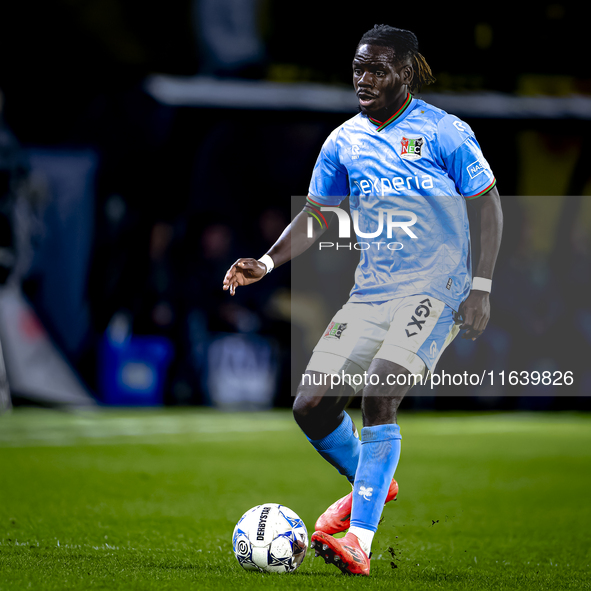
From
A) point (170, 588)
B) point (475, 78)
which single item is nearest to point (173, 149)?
point (475, 78)

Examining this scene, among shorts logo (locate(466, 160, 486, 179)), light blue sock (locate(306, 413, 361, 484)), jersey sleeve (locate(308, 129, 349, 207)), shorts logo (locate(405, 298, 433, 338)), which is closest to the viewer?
shorts logo (locate(405, 298, 433, 338))

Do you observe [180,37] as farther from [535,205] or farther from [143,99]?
[535,205]

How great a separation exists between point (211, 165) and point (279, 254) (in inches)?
406

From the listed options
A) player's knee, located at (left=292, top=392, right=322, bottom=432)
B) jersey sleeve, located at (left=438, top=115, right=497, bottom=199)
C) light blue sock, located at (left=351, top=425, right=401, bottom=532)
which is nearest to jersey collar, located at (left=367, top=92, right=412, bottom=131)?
jersey sleeve, located at (left=438, top=115, right=497, bottom=199)

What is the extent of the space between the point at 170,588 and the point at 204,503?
2.69 m

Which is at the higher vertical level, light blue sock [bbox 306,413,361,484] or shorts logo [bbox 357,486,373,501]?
light blue sock [bbox 306,413,361,484]

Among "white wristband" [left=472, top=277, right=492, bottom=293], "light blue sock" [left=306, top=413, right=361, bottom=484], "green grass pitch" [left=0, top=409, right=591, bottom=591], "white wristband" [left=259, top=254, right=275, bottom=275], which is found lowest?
"green grass pitch" [left=0, top=409, right=591, bottom=591]

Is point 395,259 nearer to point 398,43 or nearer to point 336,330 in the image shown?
point 336,330

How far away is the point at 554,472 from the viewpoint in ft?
26.6

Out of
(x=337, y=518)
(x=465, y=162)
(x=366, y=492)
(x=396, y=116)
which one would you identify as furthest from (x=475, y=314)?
(x=337, y=518)

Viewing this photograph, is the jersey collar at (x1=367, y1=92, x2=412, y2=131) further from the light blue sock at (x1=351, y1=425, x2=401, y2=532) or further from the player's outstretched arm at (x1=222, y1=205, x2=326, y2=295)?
the light blue sock at (x1=351, y1=425, x2=401, y2=532)

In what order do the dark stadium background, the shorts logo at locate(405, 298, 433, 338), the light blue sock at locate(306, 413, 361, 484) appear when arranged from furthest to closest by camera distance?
the dark stadium background → the light blue sock at locate(306, 413, 361, 484) → the shorts logo at locate(405, 298, 433, 338)

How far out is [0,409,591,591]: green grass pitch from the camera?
12.3 feet

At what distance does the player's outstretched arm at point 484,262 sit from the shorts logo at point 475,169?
0.10m
